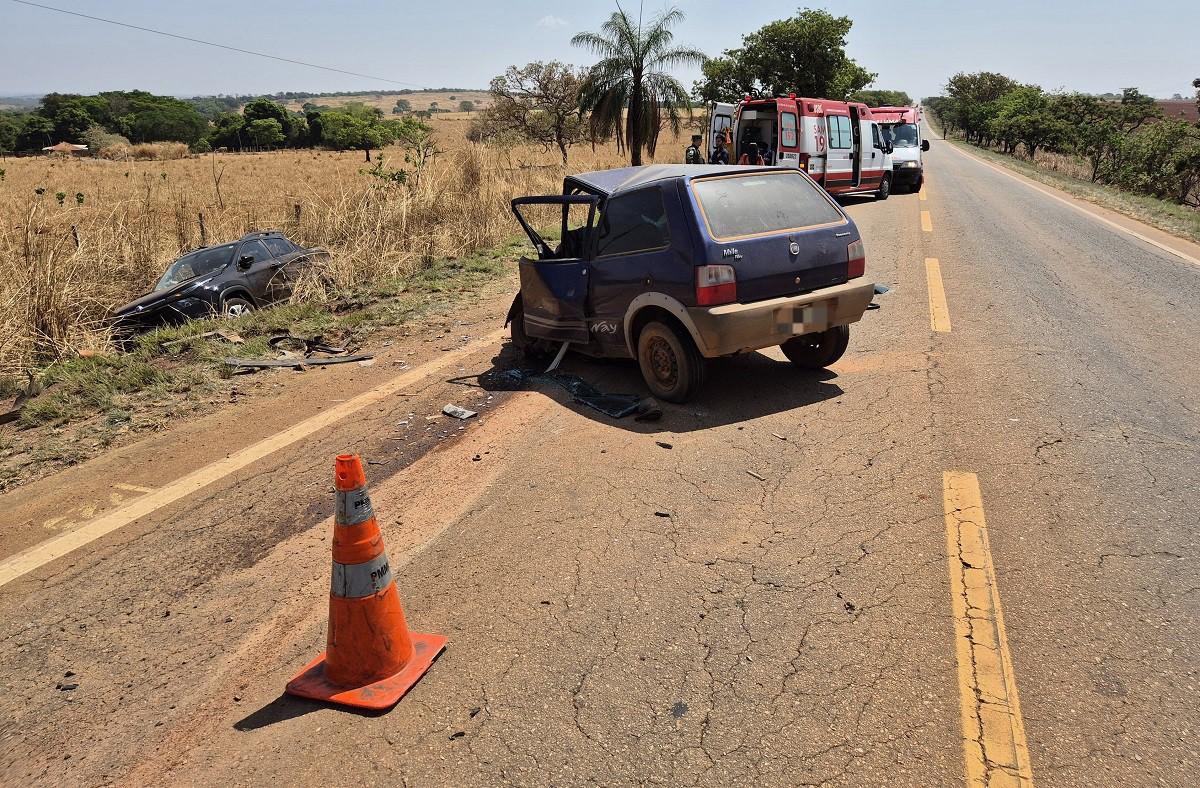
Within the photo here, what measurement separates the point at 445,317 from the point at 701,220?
485 cm

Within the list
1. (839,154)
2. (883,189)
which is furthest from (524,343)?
(883,189)

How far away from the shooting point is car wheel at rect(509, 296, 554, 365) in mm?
7176

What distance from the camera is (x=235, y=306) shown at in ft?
36.8

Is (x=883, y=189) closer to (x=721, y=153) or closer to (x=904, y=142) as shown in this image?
(x=904, y=142)

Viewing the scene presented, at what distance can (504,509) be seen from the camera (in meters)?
4.35

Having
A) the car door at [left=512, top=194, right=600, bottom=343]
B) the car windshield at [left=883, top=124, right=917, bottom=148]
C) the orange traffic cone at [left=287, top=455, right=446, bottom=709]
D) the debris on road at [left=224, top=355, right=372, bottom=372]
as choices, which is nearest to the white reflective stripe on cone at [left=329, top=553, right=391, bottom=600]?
the orange traffic cone at [left=287, top=455, right=446, bottom=709]

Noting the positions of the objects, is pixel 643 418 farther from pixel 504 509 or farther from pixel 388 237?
pixel 388 237

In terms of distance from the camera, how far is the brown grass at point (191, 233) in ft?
30.1

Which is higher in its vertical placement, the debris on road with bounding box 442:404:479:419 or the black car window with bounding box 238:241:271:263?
the black car window with bounding box 238:241:271:263

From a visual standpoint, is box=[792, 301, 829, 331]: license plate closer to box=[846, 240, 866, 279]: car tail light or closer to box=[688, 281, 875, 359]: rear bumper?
box=[688, 281, 875, 359]: rear bumper

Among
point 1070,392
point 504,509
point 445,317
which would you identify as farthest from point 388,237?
point 1070,392

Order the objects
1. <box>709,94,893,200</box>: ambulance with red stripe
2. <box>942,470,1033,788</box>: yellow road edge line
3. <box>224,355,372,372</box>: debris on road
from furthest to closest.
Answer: <box>709,94,893,200</box>: ambulance with red stripe → <box>224,355,372,372</box>: debris on road → <box>942,470,1033,788</box>: yellow road edge line

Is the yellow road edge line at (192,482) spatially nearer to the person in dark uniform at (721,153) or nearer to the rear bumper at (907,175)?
the person in dark uniform at (721,153)

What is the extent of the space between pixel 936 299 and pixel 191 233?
13.0 metres
